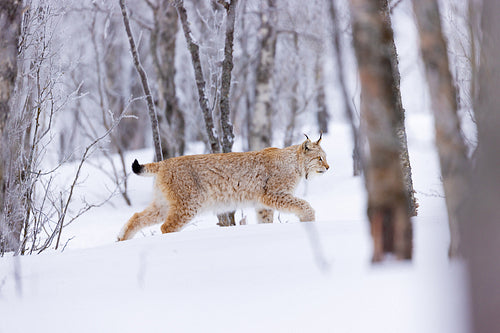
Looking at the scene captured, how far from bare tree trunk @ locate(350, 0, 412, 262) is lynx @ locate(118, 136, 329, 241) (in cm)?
311

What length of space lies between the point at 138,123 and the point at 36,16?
21.5 metres

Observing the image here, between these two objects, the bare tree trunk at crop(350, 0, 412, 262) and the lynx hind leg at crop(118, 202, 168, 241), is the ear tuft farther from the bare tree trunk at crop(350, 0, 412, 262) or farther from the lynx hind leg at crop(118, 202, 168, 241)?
the bare tree trunk at crop(350, 0, 412, 262)

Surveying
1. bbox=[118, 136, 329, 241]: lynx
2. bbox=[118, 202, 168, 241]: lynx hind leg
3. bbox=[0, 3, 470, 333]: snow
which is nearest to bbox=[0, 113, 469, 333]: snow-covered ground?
bbox=[0, 3, 470, 333]: snow

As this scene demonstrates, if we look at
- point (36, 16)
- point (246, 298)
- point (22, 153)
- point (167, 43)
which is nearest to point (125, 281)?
point (246, 298)

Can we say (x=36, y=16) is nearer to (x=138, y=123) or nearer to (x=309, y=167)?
(x=309, y=167)

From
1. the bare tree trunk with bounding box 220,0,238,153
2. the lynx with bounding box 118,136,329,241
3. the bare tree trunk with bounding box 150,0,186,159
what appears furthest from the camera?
the bare tree trunk with bounding box 150,0,186,159

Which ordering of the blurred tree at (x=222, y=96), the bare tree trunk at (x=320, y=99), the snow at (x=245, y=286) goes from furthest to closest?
the bare tree trunk at (x=320, y=99) < the blurred tree at (x=222, y=96) < the snow at (x=245, y=286)

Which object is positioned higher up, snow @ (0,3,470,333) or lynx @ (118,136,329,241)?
lynx @ (118,136,329,241)

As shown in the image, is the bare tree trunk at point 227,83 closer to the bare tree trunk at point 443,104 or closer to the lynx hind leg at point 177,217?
the lynx hind leg at point 177,217

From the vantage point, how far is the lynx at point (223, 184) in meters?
6.85

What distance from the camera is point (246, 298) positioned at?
10.7 ft

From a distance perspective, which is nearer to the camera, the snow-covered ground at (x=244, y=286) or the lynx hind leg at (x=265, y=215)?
the snow-covered ground at (x=244, y=286)

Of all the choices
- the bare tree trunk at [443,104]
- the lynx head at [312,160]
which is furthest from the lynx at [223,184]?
the bare tree trunk at [443,104]

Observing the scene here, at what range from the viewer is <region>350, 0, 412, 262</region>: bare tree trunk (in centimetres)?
366
